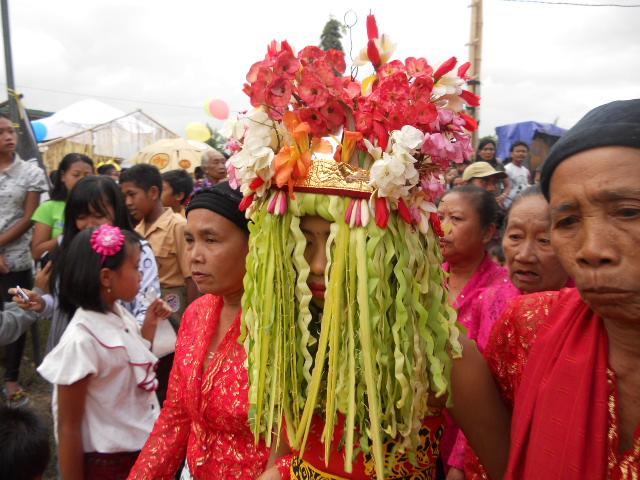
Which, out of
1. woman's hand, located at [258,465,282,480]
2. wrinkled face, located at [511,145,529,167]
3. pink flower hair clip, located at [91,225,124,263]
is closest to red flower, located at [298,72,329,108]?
woman's hand, located at [258,465,282,480]

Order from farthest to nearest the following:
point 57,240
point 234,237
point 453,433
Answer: point 57,240 → point 453,433 → point 234,237

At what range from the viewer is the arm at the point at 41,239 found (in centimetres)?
472

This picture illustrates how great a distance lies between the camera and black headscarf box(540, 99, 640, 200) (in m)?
1.11

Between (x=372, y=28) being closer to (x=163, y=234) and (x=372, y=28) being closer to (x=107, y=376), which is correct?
(x=107, y=376)

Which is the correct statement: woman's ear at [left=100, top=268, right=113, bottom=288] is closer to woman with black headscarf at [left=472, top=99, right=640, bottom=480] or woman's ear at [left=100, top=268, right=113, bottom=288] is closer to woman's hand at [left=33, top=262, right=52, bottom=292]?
woman's hand at [left=33, top=262, right=52, bottom=292]

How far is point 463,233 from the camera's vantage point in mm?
3117

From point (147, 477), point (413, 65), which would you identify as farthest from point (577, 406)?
point (147, 477)

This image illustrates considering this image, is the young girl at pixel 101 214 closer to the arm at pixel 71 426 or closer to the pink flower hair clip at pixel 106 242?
the pink flower hair clip at pixel 106 242

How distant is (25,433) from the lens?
221cm

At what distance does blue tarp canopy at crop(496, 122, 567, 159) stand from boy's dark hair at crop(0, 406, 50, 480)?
1124 centimetres

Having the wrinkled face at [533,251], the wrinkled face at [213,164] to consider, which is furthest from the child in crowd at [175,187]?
the wrinkled face at [533,251]

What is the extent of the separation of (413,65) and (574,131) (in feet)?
1.47

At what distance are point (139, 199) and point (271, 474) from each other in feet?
11.0

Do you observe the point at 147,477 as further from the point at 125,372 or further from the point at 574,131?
the point at 574,131
